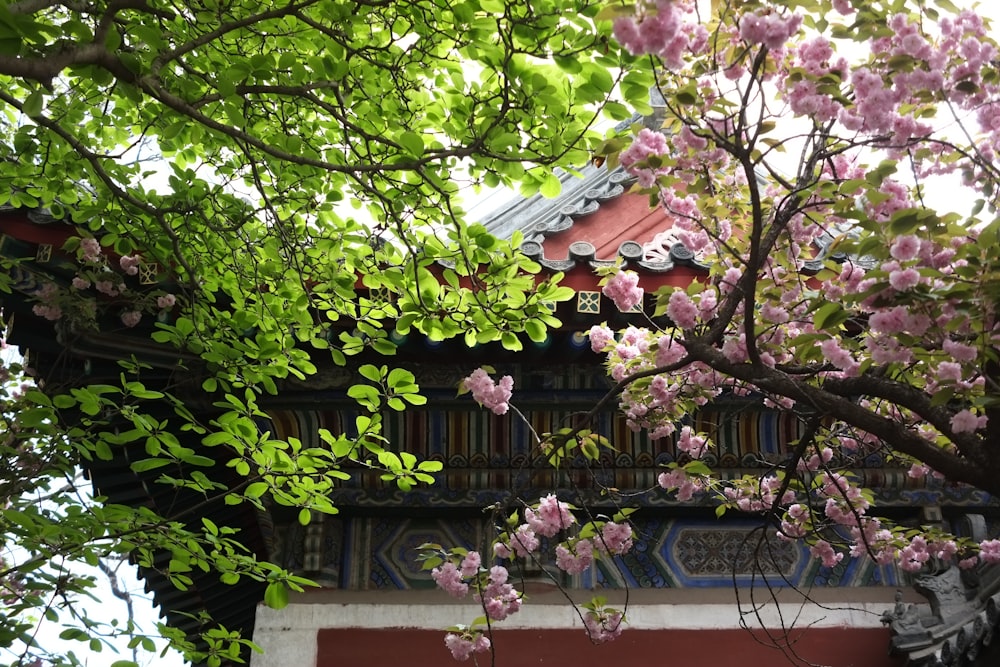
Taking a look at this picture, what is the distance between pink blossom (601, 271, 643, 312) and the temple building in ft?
1.99

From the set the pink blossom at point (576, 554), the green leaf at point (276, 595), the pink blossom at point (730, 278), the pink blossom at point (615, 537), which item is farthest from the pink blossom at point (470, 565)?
the pink blossom at point (730, 278)

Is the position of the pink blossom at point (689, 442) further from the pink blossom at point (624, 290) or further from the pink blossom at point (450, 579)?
the pink blossom at point (450, 579)

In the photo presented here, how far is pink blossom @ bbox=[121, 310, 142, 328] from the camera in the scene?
13.1 ft

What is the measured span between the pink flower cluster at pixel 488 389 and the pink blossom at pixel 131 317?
153 centimetres

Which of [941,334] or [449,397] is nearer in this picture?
[941,334]

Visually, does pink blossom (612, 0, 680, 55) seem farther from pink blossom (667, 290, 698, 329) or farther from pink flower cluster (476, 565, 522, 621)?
pink flower cluster (476, 565, 522, 621)

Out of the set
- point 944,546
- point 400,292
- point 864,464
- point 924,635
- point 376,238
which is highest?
point 376,238

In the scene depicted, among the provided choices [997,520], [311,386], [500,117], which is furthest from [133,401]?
[997,520]

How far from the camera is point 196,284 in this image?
3652mm

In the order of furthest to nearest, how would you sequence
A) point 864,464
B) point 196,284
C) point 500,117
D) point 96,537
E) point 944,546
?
point 864,464 < point 944,546 < point 196,284 < point 96,537 < point 500,117

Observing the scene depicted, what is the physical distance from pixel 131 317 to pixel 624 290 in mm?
2055

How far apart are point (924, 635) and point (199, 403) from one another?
327cm

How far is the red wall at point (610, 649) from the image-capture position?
4.30 m

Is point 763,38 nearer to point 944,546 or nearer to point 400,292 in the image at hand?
point 400,292
